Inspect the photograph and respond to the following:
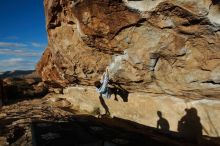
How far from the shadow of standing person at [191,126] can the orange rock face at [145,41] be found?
70 centimetres

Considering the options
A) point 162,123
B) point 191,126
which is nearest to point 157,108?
point 162,123

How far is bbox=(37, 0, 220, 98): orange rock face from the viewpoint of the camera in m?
7.98

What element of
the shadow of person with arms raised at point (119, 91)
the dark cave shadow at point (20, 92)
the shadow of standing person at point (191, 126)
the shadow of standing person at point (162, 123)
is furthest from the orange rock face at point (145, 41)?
the dark cave shadow at point (20, 92)

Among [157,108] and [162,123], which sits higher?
[157,108]

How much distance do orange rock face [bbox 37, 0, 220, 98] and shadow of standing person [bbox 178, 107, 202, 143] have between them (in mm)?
705

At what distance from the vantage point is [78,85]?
14.2 meters

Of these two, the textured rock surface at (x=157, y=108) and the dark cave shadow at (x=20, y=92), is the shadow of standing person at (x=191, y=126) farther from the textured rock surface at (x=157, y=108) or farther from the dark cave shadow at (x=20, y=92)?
the dark cave shadow at (x=20, y=92)

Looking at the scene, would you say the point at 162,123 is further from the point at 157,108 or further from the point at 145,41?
the point at 145,41

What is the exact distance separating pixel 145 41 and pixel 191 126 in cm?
349

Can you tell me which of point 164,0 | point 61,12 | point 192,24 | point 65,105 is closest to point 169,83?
point 192,24

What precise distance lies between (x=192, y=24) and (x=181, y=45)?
3.04 ft

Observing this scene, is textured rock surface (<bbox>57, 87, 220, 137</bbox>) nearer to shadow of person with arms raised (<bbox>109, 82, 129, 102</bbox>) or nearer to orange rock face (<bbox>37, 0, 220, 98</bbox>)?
shadow of person with arms raised (<bbox>109, 82, 129, 102</bbox>)

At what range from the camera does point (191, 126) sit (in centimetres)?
970

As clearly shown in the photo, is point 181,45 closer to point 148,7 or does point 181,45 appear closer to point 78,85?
point 148,7
